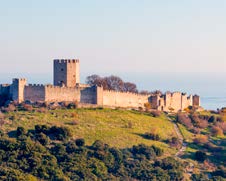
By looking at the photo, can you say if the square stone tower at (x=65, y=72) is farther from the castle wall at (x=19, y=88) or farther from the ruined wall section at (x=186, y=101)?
the ruined wall section at (x=186, y=101)

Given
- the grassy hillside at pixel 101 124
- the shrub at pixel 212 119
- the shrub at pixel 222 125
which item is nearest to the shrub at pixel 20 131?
the grassy hillside at pixel 101 124

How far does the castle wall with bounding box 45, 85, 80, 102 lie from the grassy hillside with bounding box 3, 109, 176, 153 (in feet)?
5.55

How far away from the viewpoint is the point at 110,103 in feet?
226

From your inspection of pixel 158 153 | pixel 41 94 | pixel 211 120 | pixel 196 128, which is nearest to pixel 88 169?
pixel 158 153

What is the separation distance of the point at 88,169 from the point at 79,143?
14.6 feet

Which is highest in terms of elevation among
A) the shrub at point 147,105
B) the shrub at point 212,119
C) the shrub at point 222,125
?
the shrub at point 147,105

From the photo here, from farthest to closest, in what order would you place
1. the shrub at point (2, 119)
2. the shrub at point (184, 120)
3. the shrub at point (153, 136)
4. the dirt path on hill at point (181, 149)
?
1. the shrub at point (184, 120)
2. the shrub at point (153, 136)
3. the shrub at point (2, 119)
4. the dirt path on hill at point (181, 149)

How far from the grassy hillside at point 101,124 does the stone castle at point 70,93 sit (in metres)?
1.61

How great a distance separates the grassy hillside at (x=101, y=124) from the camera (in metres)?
58.9

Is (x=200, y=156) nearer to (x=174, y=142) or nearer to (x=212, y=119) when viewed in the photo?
(x=174, y=142)

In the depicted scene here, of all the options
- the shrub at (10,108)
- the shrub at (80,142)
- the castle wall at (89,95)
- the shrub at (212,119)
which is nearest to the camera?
the shrub at (80,142)

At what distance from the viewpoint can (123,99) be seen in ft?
233

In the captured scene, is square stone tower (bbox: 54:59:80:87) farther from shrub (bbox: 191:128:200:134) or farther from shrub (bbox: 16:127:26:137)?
shrub (bbox: 16:127:26:137)

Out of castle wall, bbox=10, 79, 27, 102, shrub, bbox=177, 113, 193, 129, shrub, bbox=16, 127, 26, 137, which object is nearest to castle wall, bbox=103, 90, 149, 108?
shrub, bbox=177, 113, 193, 129
